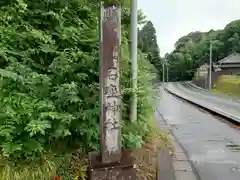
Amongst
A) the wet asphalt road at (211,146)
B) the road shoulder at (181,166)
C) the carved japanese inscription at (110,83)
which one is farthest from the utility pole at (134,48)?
the carved japanese inscription at (110,83)

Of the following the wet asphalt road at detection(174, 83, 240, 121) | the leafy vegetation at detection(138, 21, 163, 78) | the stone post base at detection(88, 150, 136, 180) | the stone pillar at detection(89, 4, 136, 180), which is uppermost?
the leafy vegetation at detection(138, 21, 163, 78)

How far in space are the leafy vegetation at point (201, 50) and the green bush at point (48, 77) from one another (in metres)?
64.1

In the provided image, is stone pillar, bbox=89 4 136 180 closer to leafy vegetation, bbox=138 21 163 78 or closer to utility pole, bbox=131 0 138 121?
utility pole, bbox=131 0 138 121

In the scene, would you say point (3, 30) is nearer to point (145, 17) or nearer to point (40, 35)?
point (40, 35)

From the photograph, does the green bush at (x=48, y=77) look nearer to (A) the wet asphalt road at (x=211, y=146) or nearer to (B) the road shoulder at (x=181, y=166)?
(B) the road shoulder at (x=181, y=166)

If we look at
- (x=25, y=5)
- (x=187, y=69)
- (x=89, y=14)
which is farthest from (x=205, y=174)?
(x=187, y=69)

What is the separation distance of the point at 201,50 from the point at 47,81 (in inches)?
2945

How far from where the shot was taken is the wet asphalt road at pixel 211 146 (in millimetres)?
6055

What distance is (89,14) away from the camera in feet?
16.6

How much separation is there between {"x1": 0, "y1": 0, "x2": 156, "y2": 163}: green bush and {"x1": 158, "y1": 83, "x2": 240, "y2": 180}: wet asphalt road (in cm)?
225

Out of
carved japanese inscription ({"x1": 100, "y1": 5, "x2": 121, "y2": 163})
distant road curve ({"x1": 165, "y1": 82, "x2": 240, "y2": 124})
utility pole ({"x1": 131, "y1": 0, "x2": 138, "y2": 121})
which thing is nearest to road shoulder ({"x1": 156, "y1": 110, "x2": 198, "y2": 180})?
utility pole ({"x1": 131, "y1": 0, "x2": 138, "y2": 121})

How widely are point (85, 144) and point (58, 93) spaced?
2.81 feet

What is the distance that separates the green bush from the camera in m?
3.69

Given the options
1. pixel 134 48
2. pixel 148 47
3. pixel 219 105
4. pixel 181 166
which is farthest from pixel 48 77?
pixel 219 105
